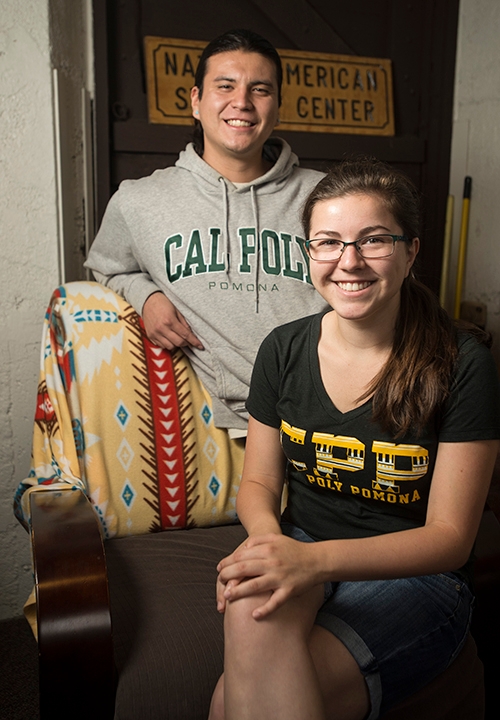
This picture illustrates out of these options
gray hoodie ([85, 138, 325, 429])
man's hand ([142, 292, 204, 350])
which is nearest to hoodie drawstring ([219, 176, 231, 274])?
gray hoodie ([85, 138, 325, 429])

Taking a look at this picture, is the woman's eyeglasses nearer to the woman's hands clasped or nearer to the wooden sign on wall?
the woman's hands clasped

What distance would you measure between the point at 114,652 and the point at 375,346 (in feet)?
2.39

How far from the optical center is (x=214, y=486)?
1698mm

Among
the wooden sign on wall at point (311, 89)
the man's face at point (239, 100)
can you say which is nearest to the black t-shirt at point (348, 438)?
the man's face at point (239, 100)

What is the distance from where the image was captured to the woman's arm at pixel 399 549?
3.37 ft

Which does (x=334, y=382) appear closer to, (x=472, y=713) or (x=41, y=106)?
(x=472, y=713)

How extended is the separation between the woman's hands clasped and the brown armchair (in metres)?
0.24

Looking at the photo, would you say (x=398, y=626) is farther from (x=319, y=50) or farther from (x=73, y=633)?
(x=319, y=50)

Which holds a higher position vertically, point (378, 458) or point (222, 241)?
point (222, 241)

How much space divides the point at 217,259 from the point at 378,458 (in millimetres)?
761

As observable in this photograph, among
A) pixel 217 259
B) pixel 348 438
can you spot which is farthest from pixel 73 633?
pixel 217 259

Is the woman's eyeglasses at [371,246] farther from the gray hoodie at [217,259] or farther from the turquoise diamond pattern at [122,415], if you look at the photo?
the turquoise diamond pattern at [122,415]

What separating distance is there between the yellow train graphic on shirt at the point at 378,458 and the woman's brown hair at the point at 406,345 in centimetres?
4

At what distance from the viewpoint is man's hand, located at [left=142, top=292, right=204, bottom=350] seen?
1.67 m
